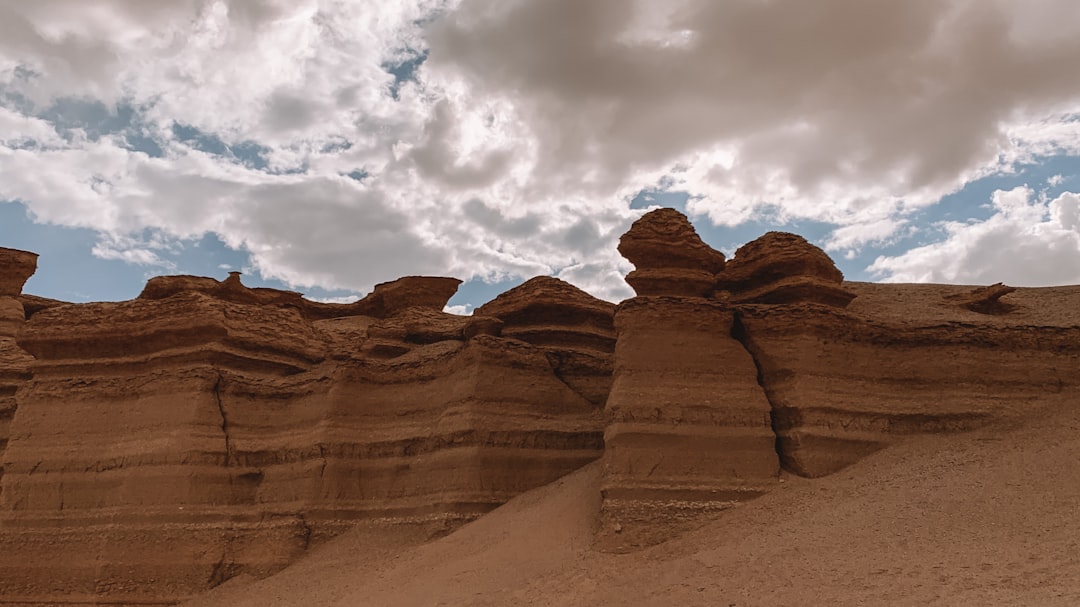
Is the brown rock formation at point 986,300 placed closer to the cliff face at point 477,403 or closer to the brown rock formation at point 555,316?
the cliff face at point 477,403

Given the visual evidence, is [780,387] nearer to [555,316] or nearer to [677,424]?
[677,424]

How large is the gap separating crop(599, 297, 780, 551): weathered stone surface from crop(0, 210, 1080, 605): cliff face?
0.03m

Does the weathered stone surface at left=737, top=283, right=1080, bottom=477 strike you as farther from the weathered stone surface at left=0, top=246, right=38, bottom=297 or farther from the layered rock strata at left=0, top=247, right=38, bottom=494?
the weathered stone surface at left=0, top=246, right=38, bottom=297

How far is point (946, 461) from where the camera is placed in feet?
40.1

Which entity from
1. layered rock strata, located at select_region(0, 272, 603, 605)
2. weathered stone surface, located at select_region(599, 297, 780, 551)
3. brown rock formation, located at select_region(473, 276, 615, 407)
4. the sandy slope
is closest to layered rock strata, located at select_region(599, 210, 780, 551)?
weathered stone surface, located at select_region(599, 297, 780, 551)

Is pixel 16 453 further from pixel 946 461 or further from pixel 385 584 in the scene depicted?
pixel 946 461

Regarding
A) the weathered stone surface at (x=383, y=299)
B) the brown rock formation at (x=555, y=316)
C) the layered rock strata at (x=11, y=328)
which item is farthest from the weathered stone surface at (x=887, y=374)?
the layered rock strata at (x=11, y=328)

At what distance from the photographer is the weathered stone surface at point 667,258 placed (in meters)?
15.3

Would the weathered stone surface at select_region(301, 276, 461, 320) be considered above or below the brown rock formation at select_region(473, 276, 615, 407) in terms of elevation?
above

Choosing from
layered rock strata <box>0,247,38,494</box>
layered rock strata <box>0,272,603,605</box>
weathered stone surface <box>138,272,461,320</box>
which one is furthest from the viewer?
weathered stone surface <box>138,272,461,320</box>

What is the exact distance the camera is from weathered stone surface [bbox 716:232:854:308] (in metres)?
15.1

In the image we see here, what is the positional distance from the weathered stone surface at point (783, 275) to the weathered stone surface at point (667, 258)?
817 mm

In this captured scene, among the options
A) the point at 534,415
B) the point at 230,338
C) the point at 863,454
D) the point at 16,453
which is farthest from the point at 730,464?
the point at 16,453

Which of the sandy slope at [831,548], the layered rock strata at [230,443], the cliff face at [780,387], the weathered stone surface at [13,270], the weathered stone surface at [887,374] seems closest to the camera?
A: the sandy slope at [831,548]
